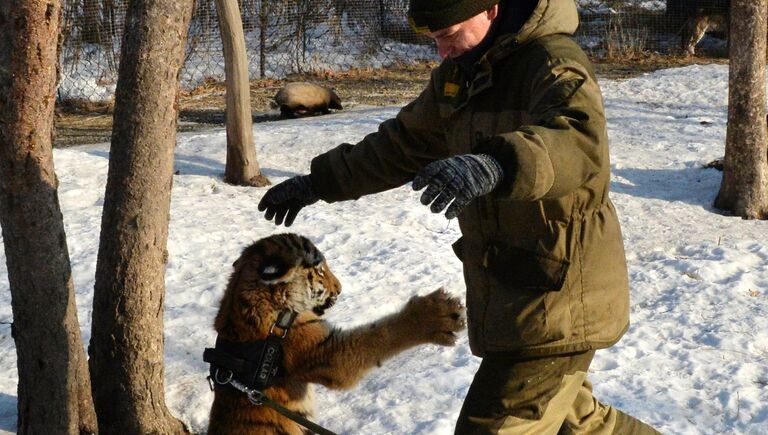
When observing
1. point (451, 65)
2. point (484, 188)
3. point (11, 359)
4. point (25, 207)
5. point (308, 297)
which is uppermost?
point (451, 65)

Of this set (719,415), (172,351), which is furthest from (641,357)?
(172,351)

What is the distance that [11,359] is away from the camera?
5.62 meters

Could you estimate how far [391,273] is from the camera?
6.98m

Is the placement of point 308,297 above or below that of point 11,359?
above

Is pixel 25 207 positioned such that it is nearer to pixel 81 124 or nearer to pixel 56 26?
pixel 56 26

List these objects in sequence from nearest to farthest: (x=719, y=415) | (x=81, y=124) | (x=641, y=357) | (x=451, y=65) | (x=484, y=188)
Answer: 1. (x=484, y=188)
2. (x=451, y=65)
3. (x=719, y=415)
4. (x=641, y=357)
5. (x=81, y=124)

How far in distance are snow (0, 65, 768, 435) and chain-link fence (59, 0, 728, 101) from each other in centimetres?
583

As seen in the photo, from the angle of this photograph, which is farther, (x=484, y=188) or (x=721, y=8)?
(x=721, y=8)

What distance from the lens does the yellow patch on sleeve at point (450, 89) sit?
3.25 meters

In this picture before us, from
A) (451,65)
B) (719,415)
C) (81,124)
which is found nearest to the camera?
(451,65)

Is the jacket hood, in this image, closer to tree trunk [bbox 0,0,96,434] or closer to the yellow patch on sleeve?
the yellow patch on sleeve

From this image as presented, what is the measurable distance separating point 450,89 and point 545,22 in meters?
0.44

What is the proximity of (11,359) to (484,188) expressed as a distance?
4.16 m

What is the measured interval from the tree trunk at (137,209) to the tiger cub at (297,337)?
697 millimetres
